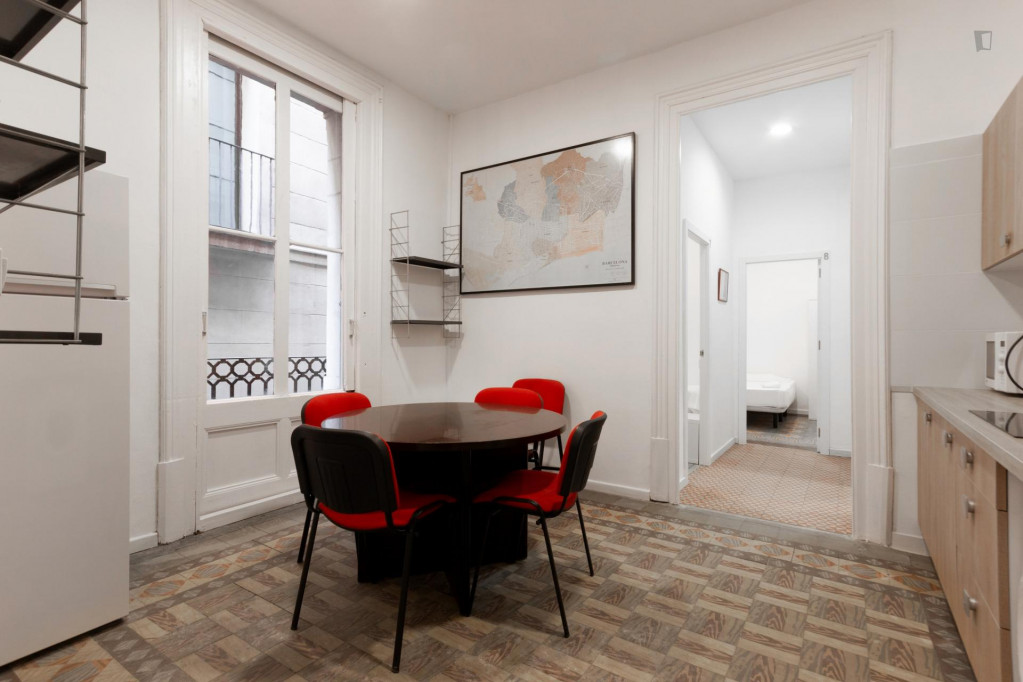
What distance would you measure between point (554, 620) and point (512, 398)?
4.34 ft

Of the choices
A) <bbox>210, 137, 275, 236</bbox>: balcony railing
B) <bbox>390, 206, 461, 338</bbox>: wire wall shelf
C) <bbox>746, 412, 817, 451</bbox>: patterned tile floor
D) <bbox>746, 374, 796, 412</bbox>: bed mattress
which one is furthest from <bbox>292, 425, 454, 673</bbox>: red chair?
<bbox>746, 374, 796, 412</bbox>: bed mattress

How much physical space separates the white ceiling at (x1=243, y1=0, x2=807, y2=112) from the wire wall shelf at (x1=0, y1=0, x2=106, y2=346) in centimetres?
252

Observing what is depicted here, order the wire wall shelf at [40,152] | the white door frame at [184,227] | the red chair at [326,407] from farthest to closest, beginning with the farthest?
the white door frame at [184,227] → the red chair at [326,407] → the wire wall shelf at [40,152]

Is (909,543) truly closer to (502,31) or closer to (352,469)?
(352,469)

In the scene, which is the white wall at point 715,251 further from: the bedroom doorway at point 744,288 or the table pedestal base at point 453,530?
the table pedestal base at point 453,530

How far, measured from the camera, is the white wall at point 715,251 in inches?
168

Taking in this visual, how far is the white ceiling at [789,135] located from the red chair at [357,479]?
3.30 metres

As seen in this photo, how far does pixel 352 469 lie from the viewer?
1.68 metres

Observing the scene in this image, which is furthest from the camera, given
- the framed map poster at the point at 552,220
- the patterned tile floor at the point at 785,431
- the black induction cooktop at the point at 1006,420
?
the patterned tile floor at the point at 785,431

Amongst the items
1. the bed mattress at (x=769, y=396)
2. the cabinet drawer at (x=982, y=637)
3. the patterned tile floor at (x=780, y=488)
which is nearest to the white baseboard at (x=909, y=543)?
the patterned tile floor at (x=780, y=488)

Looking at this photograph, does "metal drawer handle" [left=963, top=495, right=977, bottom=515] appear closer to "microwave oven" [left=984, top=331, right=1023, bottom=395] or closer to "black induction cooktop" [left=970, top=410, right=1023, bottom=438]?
"black induction cooktop" [left=970, top=410, right=1023, bottom=438]

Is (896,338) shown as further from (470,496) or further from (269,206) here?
(269,206)

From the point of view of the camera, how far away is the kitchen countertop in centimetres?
118

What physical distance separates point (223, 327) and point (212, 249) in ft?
1.54
